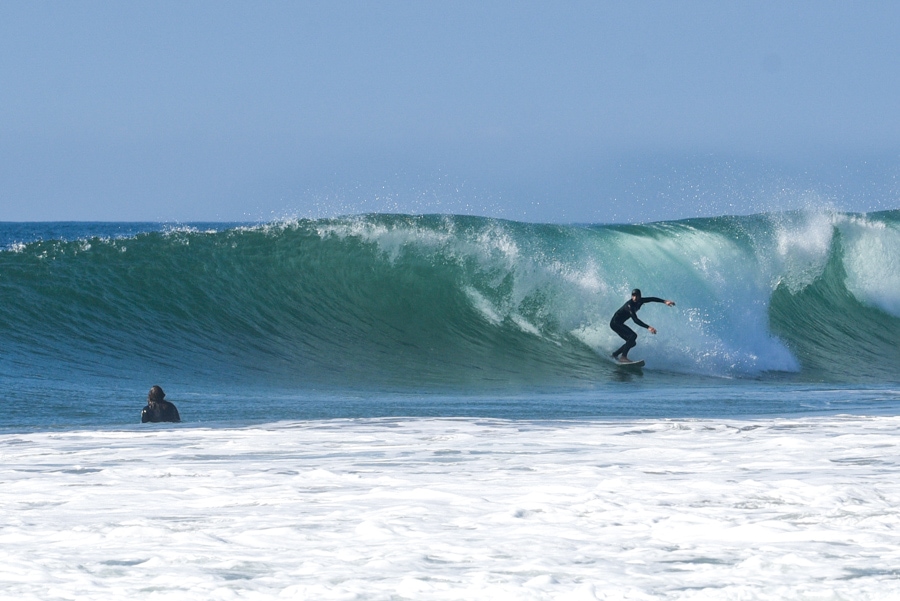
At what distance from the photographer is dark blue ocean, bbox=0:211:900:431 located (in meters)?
10.0

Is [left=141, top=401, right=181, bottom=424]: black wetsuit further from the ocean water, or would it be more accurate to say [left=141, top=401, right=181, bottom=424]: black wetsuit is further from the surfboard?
the surfboard

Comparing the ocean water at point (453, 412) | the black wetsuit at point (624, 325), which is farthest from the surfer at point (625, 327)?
the ocean water at point (453, 412)

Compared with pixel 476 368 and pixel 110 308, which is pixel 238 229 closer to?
pixel 110 308

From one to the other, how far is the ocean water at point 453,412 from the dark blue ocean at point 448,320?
0.06 meters

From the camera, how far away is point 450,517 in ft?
14.7

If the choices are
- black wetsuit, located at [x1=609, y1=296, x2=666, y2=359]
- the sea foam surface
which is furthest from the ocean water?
black wetsuit, located at [x1=609, y1=296, x2=666, y2=359]

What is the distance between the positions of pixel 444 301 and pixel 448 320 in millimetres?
617

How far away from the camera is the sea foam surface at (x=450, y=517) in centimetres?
357

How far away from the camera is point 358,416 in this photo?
28.1ft

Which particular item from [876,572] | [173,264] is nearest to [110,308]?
[173,264]

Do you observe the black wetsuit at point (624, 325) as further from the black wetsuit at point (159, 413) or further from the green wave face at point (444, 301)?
the black wetsuit at point (159, 413)

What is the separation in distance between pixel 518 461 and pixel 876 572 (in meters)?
2.46

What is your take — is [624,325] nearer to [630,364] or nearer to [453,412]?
[630,364]

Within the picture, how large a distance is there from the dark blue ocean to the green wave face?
1.6 inches
